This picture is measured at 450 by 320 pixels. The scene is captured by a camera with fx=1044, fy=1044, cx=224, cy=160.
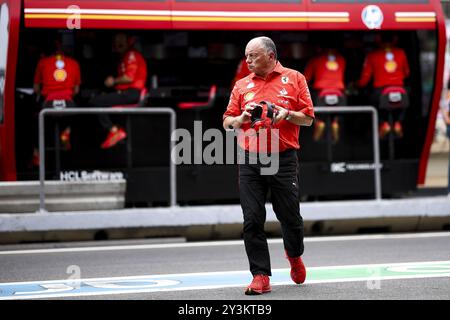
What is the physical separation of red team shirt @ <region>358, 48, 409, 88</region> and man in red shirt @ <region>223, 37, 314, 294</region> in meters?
6.46

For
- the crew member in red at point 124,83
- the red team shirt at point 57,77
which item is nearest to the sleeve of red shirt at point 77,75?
the red team shirt at point 57,77

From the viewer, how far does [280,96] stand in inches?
285

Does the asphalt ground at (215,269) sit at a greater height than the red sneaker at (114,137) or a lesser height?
lesser

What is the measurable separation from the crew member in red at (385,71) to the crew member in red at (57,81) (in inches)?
151

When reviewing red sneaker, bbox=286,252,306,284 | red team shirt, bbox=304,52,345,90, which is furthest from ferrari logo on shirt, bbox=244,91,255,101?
red team shirt, bbox=304,52,345,90

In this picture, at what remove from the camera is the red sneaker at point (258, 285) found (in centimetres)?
719

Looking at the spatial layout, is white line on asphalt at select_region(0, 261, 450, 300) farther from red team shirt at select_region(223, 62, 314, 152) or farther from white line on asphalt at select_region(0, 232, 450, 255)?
white line on asphalt at select_region(0, 232, 450, 255)

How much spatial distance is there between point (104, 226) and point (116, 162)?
5.72ft

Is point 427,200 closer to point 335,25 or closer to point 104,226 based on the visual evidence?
point 335,25

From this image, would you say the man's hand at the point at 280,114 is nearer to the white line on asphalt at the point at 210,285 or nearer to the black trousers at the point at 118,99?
the white line on asphalt at the point at 210,285

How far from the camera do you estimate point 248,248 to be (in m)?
7.28

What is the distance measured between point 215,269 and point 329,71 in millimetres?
5292

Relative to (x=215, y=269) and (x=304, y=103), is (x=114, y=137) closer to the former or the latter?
(x=215, y=269)
